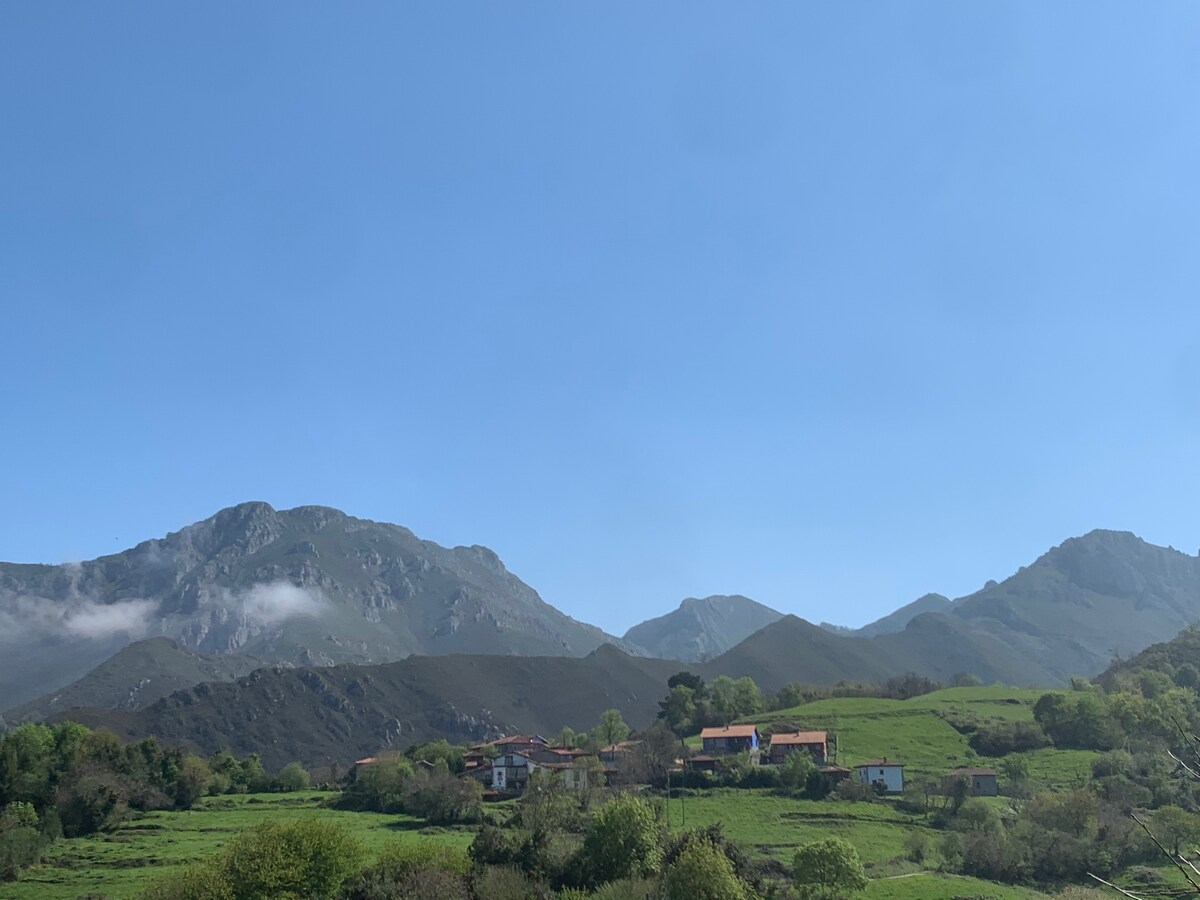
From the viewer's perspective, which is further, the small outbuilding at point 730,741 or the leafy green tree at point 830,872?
the small outbuilding at point 730,741

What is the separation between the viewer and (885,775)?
91.4 meters

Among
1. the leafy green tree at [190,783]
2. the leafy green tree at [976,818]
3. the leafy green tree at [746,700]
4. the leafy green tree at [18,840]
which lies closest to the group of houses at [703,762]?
the leafy green tree at [976,818]

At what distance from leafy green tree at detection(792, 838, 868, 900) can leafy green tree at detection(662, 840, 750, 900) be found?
24.7ft

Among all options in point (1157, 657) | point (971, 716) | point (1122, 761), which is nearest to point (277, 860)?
point (1122, 761)

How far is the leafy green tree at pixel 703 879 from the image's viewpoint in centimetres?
4738

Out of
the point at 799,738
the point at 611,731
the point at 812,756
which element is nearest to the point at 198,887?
the point at 812,756

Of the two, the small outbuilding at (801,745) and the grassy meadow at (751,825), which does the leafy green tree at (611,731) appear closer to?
the grassy meadow at (751,825)

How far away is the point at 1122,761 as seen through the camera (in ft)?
299

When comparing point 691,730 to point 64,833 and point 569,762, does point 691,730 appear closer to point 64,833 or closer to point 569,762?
point 569,762

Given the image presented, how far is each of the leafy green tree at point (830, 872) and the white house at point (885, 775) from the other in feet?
117

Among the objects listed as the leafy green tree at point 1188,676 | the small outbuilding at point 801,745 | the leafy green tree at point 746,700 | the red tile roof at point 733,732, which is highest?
the leafy green tree at point 1188,676

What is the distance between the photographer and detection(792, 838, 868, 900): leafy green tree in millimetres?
55156

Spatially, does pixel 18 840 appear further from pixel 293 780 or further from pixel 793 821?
pixel 793 821

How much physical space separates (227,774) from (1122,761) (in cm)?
9183
